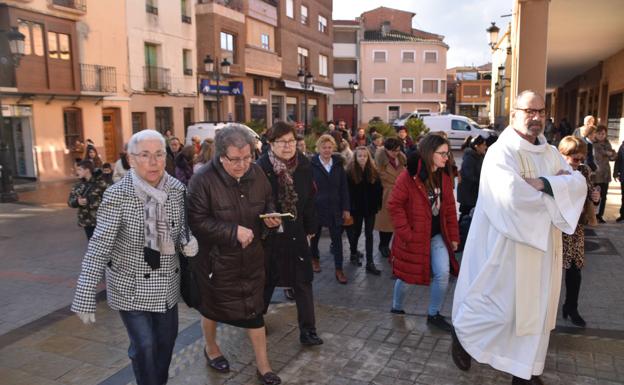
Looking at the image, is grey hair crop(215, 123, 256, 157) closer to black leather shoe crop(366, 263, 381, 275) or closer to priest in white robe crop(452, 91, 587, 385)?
priest in white robe crop(452, 91, 587, 385)

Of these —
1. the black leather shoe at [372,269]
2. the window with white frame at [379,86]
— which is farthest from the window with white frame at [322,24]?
the black leather shoe at [372,269]

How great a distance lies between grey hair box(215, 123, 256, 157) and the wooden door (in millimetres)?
20922

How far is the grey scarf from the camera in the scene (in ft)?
9.98

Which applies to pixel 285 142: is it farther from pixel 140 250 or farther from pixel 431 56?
pixel 431 56

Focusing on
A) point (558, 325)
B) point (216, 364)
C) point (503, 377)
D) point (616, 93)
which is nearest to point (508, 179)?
point (503, 377)

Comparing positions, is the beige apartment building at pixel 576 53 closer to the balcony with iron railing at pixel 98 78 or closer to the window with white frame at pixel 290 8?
the window with white frame at pixel 290 8

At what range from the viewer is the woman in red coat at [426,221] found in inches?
179

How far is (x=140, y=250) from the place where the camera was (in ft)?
10.1

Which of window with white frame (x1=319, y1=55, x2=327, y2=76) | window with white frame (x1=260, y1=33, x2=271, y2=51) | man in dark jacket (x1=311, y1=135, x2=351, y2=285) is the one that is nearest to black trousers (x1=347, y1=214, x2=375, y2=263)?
man in dark jacket (x1=311, y1=135, x2=351, y2=285)

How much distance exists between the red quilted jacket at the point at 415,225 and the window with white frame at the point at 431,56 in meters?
53.5

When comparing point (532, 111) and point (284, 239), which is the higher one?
point (532, 111)

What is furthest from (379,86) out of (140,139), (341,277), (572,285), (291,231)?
(140,139)

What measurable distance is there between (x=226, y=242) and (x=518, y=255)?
192 centimetres

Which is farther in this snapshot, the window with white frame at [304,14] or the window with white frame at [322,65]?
the window with white frame at [322,65]
